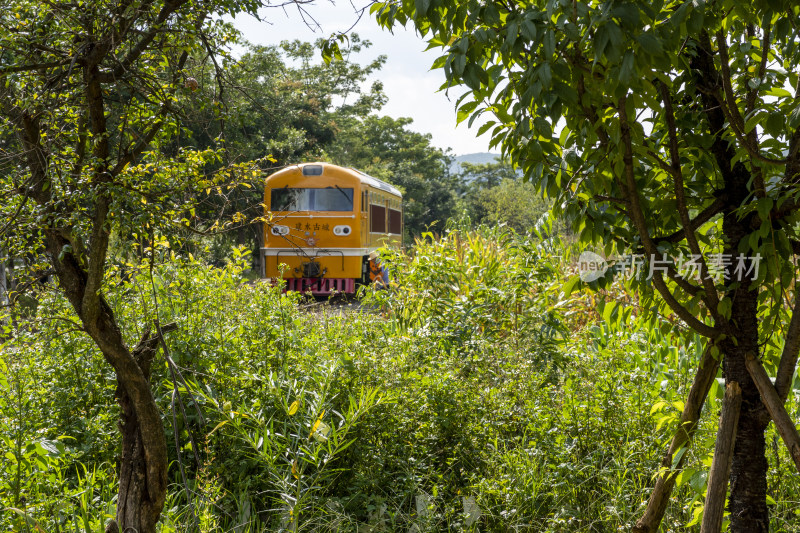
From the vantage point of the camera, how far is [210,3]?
272cm

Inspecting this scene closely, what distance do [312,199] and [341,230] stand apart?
32.9 inches

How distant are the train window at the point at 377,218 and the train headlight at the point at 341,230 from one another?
1.17 meters

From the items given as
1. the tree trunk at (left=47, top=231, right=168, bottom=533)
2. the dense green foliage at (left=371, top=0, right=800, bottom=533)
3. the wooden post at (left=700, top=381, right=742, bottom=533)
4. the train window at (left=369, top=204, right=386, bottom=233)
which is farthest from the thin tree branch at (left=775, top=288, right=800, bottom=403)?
the train window at (left=369, top=204, right=386, bottom=233)

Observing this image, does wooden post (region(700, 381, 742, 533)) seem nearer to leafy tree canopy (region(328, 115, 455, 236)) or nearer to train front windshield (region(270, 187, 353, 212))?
train front windshield (region(270, 187, 353, 212))

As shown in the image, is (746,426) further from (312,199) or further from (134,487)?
(312,199)

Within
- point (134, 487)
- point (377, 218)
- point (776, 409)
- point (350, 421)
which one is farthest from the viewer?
point (377, 218)

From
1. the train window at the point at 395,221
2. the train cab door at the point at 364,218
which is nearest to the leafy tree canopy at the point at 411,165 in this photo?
the train window at the point at 395,221

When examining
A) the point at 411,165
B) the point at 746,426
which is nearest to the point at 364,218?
the point at 746,426

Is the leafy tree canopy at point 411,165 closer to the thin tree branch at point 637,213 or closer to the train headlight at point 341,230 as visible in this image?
the train headlight at point 341,230

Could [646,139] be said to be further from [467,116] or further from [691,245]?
[467,116]

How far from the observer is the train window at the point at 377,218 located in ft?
46.3

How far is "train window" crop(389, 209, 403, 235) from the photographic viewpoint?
17188 millimetres

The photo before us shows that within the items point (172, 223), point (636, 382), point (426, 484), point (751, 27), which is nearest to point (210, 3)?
point (172, 223)

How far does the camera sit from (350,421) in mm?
3002
